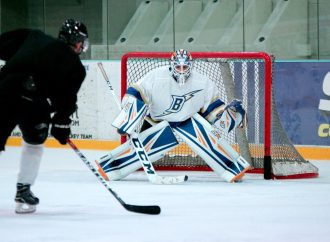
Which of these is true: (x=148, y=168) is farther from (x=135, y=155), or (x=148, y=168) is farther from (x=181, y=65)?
(x=181, y=65)

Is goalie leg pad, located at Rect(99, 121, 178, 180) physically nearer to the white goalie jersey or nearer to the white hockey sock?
the white goalie jersey

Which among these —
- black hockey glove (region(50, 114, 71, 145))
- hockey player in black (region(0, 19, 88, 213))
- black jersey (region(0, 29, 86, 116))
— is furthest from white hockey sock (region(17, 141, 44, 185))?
black jersey (region(0, 29, 86, 116))

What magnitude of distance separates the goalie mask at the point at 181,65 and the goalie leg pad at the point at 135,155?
0.33m

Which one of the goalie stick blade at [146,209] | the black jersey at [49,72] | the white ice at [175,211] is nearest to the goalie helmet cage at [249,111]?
the white ice at [175,211]

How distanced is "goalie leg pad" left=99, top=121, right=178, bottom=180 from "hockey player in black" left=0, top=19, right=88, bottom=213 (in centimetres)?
209

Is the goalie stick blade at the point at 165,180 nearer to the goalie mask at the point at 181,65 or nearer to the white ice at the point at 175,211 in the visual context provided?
the white ice at the point at 175,211

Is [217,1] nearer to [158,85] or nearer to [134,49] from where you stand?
[134,49]

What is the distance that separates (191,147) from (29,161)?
2276 millimetres

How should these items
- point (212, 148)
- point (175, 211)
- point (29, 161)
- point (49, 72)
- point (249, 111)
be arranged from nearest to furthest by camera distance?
point (49, 72) → point (29, 161) → point (175, 211) → point (212, 148) → point (249, 111)

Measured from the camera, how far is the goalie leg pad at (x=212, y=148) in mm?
7711

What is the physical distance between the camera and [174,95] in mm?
7812

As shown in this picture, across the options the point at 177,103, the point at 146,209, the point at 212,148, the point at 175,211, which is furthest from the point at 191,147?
the point at 146,209

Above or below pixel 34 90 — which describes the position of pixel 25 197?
below

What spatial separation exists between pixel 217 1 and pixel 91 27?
4.94ft
